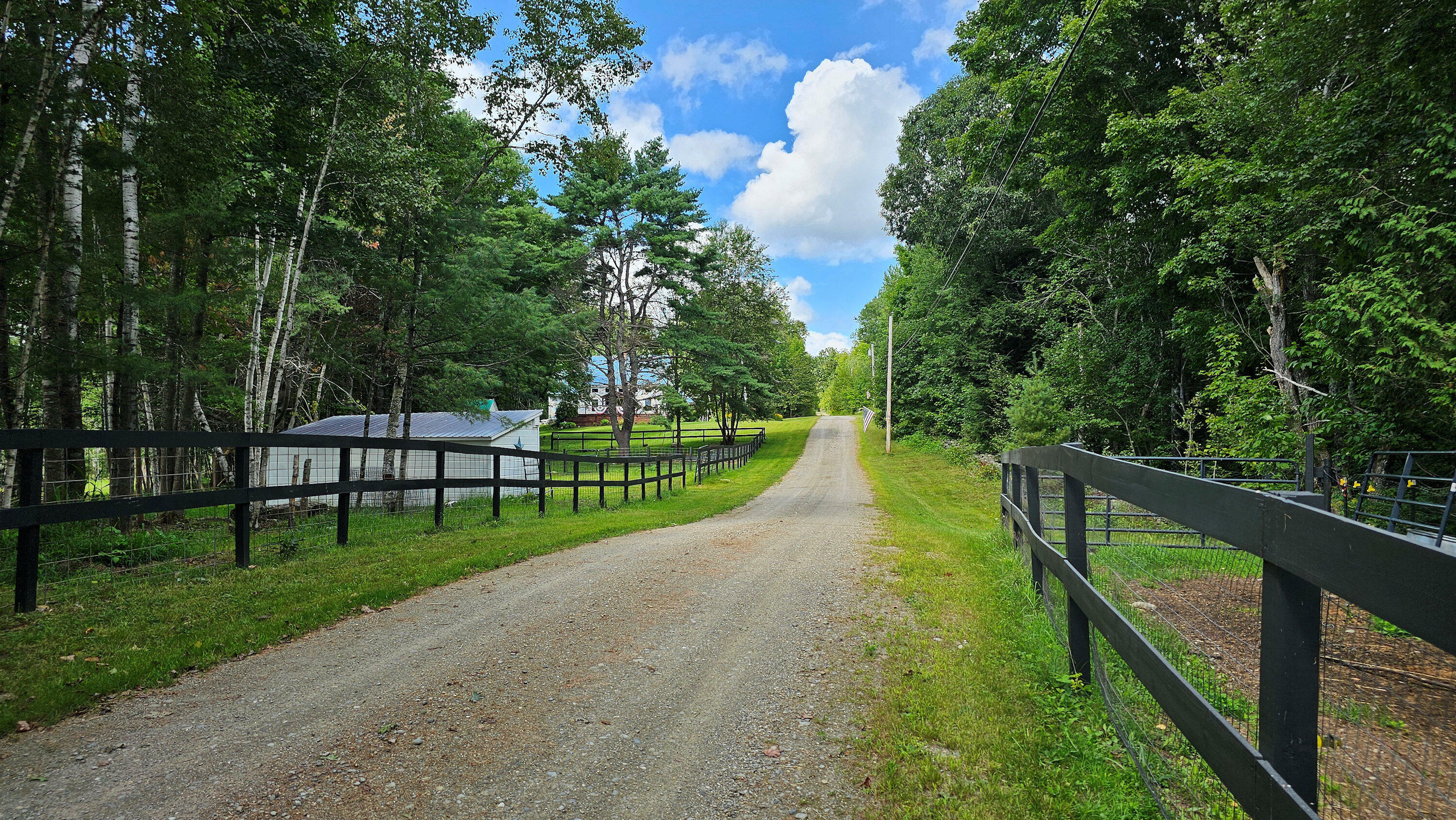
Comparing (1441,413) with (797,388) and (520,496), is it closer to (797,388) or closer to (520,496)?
(520,496)

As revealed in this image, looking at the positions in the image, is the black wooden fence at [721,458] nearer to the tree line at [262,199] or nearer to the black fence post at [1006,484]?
the tree line at [262,199]

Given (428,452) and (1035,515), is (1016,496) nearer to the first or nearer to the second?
(1035,515)

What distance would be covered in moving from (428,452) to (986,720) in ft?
63.4

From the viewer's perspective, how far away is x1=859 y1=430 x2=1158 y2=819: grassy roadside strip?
2.47 metres

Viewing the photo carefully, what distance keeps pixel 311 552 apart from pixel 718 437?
44.5 m

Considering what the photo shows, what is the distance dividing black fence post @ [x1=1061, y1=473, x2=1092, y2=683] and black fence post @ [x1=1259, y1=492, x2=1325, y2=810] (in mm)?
1767

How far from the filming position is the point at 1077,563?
335 centimetres

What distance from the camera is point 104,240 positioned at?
9109mm

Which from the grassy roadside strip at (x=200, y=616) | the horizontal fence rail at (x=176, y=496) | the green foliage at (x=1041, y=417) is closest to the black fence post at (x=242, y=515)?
the horizontal fence rail at (x=176, y=496)

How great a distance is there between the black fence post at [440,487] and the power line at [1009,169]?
377 inches

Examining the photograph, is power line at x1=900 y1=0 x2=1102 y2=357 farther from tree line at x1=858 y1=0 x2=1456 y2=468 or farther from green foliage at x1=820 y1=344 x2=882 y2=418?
green foliage at x1=820 y1=344 x2=882 y2=418

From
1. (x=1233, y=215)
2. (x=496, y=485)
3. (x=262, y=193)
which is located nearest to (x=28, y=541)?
(x=496, y=485)

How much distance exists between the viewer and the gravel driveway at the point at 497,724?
239 cm

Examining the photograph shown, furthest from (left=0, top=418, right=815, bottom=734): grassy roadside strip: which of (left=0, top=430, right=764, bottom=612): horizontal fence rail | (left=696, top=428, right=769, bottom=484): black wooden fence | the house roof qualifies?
(left=696, top=428, right=769, bottom=484): black wooden fence
